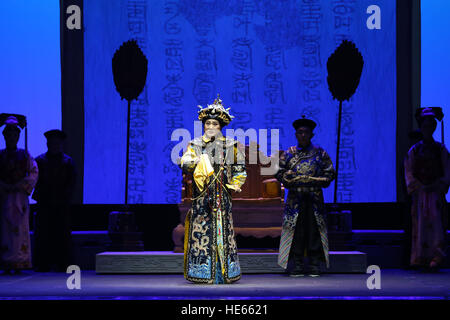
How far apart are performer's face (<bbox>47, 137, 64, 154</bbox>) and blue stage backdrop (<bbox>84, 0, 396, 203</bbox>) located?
87cm

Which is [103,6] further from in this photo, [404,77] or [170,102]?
[404,77]

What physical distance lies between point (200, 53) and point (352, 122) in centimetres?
209

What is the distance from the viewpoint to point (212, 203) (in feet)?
19.8

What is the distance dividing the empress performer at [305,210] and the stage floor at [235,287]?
245 mm

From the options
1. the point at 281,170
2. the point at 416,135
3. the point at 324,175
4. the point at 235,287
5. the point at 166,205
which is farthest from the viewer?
the point at 166,205

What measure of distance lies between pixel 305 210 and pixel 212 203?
121 cm

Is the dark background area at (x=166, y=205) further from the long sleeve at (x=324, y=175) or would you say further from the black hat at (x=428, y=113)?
the long sleeve at (x=324, y=175)

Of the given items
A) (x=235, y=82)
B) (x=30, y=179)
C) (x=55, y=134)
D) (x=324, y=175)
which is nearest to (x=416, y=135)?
(x=324, y=175)

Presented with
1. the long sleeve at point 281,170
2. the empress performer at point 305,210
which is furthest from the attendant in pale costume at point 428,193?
the long sleeve at point 281,170

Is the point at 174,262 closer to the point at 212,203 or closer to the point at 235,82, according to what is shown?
the point at 212,203

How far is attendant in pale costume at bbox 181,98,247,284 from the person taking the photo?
596 centimetres

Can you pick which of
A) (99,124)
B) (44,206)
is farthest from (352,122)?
(44,206)

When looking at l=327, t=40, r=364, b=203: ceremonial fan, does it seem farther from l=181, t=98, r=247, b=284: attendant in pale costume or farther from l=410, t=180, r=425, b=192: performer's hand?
l=181, t=98, r=247, b=284: attendant in pale costume

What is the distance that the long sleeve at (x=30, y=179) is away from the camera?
7156 millimetres
